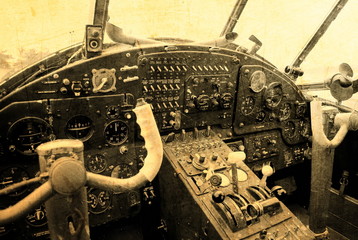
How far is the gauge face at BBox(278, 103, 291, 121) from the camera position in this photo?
3.25 metres

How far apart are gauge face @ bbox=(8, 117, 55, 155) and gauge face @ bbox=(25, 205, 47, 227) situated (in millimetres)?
483

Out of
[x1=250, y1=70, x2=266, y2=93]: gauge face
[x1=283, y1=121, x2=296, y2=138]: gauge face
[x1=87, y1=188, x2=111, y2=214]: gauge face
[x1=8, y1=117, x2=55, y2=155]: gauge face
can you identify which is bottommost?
[x1=87, y1=188, x2=111, y2=214]: gauge face

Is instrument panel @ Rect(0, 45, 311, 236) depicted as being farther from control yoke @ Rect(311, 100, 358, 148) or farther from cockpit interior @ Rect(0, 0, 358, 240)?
control yoke @ Rect(311, 100, 358, 148)

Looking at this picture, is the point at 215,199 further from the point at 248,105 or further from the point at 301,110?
the point at 301,110

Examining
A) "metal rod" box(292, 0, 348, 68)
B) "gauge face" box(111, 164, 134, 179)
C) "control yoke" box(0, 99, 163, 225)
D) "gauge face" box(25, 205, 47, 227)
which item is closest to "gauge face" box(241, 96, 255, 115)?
"metal rod" box(292, 0, 348, 68)

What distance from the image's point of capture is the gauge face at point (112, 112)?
2.26 m

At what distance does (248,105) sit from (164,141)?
111cm

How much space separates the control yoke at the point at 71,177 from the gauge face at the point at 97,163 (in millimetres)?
1049

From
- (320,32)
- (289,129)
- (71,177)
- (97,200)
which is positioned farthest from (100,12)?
(320,32)

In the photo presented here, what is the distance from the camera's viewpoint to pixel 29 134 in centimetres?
202

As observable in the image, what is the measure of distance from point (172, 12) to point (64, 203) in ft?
7.31

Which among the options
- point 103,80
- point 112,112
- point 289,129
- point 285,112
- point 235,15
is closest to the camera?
point 103,80

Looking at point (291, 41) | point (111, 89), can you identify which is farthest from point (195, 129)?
point (291, 41)

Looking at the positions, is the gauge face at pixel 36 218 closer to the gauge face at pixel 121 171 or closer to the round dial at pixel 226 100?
the gauge face at pixel 121 171
